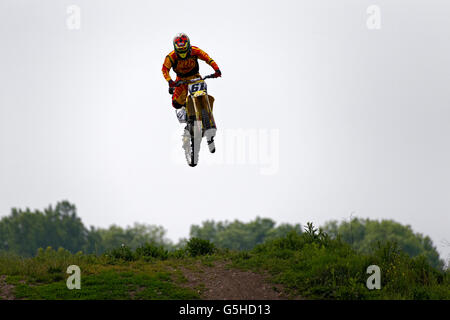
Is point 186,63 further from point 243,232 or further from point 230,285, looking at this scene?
point 243,232

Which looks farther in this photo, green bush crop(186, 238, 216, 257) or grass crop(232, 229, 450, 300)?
green bush crop(186, 238, 216, 257)

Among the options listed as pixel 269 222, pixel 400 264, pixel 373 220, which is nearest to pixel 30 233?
pixel 269 222

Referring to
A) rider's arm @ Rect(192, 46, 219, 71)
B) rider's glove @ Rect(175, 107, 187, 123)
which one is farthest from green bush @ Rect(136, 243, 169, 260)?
rider's arm @ Rect(192, 46, 219, 71)

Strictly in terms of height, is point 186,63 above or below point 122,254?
above

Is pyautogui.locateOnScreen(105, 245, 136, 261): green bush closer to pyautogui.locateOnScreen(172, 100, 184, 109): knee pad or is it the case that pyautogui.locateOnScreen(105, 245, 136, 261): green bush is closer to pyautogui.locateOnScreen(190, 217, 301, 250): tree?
pyautogui.locateOnScreen(172, 100, 184, 109): knee pad

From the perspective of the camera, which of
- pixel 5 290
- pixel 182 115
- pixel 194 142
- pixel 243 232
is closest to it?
pixel 5 290

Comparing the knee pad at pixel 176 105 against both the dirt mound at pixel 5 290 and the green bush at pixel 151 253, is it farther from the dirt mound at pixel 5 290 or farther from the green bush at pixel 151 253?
the dirt mound at pixel 5 290

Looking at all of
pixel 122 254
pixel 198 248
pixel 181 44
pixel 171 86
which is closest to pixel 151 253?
pixel 122 254

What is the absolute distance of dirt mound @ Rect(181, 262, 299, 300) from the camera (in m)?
10.8

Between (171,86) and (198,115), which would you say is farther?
(171,86)

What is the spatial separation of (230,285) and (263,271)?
Result: 1259 mm

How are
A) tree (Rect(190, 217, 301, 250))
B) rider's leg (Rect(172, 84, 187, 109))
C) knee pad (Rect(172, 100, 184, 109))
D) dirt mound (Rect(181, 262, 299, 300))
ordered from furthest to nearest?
tree (Rect(190, 217, 301, 250)), knee pad (Rect(172, 100, 184, 109)), rider's leg (Rect(172, 84, 187, 109)), dirt mound (Rect(181, 262, 299, 300))

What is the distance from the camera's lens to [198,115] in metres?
13.9

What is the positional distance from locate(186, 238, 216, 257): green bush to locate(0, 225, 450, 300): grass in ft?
0.29
